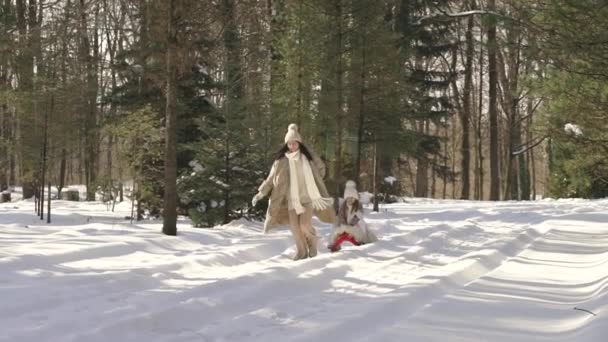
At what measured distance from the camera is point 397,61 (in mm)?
17969

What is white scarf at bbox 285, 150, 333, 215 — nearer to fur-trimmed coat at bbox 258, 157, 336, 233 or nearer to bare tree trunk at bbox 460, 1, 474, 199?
fur-trimmed coat at bbox 258, 157, 336, 233

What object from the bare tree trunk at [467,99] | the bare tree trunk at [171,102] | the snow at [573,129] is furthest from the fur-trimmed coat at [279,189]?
the bare tree trunk at [467,99]

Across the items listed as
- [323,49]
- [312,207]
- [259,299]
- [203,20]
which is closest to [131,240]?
[312,207]

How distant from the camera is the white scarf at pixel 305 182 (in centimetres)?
934

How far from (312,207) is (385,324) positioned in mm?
4475

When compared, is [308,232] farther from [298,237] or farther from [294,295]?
[294,295]

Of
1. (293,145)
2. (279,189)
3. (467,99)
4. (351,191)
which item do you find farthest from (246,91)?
(467,99)

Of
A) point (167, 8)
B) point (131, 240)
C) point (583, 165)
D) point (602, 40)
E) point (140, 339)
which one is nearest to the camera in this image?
point (140, 339)

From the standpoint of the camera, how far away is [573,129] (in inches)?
499

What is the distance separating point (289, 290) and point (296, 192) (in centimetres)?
302

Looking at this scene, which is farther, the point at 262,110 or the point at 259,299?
the point at 262,110

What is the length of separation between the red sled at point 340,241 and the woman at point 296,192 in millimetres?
776

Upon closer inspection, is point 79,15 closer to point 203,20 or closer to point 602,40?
point 203,20

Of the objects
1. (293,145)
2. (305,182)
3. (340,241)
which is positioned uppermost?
(293,145)
